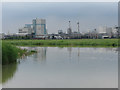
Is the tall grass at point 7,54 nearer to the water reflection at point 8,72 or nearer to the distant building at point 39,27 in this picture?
the water reflection at point 8,72

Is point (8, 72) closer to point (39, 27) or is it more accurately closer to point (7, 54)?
point (7, 54)

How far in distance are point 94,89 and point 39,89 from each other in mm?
1434

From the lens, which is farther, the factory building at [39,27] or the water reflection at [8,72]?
the factory building at [39,27]

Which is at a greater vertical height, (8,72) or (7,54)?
(7,54)

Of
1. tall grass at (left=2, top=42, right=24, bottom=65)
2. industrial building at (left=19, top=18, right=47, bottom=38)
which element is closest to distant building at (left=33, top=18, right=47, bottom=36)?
industrial building at (left=19, top=18, right=47, bottom=38)

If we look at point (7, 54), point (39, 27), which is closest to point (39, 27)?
point (39, 27)

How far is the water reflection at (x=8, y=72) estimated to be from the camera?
834 centimetres

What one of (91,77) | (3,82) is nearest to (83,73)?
(91,77)

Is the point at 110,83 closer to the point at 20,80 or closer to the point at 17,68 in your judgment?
the point at 20,80

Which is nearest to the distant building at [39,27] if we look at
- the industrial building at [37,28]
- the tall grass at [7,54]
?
the industrial building at [37,28]

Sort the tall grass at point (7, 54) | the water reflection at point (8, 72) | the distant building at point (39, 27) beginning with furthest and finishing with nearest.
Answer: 1. the distant building at point (39, 27)
2. the tall grass at point (7, 54)
3. the water reflection at point (8, 72)

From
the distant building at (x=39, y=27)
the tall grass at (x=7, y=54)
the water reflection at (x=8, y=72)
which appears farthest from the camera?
the distant building at (x=39, y=27)

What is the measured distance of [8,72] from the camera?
952cm

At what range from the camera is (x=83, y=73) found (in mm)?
9422
